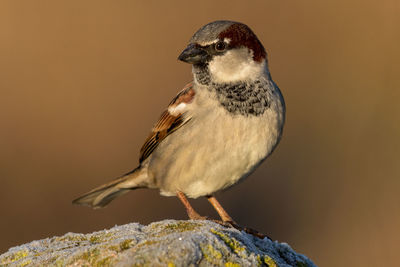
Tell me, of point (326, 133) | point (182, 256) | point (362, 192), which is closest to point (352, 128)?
point (326, 133)

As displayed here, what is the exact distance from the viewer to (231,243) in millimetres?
2125

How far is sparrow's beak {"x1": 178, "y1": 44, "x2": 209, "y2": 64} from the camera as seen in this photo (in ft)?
11.3

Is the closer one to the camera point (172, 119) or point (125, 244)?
point (125, 244)

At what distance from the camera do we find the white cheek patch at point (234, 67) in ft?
11.4

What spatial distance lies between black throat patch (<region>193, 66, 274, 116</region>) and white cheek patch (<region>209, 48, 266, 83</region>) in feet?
0.12

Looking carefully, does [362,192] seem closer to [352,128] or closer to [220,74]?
[352,128]

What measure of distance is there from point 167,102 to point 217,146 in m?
3.49

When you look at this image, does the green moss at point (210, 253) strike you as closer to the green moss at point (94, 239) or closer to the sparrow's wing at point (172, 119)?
the green moss at point (94, 239)

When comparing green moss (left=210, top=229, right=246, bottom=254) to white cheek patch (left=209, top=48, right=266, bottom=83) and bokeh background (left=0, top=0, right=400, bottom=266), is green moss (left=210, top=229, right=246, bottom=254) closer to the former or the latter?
white cheek patch (left=209, top=48, right=266, bottom=83)

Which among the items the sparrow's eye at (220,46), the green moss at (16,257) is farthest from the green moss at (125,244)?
the sparrow's eye at (220,46)

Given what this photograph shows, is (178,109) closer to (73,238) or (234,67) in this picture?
(234,67)

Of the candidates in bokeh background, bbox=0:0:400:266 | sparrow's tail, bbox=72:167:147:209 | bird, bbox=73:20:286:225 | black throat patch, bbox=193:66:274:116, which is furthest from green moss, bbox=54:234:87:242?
bokeh background, bbox=0:0:400:266

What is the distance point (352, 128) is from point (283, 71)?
3.80 feet

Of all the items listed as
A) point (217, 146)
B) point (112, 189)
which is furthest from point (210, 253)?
point (112, 189)
